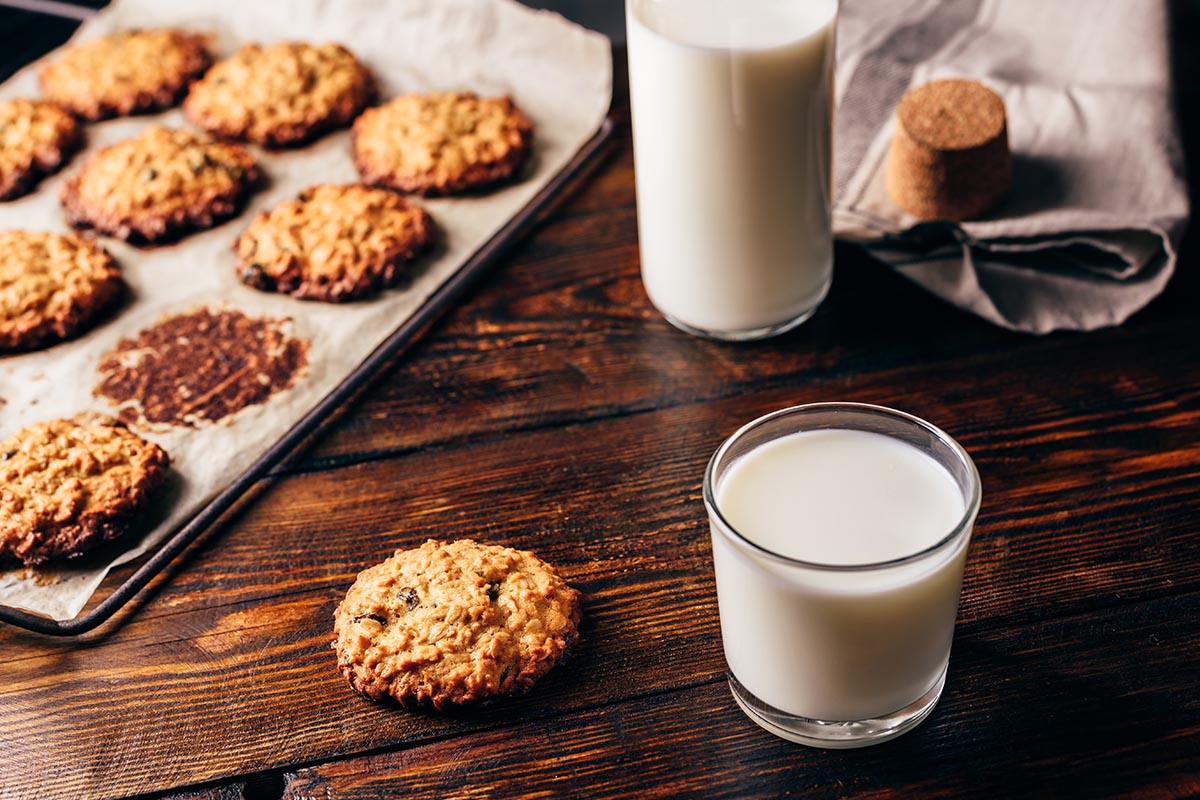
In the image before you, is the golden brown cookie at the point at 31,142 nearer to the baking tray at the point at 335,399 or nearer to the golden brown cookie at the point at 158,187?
the golden brown cookie at the point at 158,187

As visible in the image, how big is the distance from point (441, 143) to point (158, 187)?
1.10 ft

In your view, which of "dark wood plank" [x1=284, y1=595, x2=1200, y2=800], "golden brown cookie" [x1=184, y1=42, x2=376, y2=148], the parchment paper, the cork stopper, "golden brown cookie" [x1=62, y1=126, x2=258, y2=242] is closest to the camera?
"dark wood plank" [x1=284, y1=595, x2=1200, y2=800]

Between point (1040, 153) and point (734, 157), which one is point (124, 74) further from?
point (1040, 153)

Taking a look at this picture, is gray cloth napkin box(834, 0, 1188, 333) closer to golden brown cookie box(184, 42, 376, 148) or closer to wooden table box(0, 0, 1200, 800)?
wooden table box(0, 0, 1200, 800)

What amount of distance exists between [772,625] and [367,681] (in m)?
0.31

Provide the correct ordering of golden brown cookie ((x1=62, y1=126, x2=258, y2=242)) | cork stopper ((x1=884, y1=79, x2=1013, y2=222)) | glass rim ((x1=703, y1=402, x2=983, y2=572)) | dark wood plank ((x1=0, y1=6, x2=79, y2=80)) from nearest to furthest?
glass rim ((x1=703, y1=402, x2=983, y2=572))
cork stopper ((x1=884, y1=79, x2=1013, y2=222))
golden brown cookie ((x1=62, y1=126, x2=258, y2=242))
dark wood plank ((x1=0, y1=6, x2=79, y2=80))

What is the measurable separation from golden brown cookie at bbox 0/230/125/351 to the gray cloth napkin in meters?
0.81

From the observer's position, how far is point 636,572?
3.25ft

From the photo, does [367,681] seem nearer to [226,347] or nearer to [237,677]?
[237,677]

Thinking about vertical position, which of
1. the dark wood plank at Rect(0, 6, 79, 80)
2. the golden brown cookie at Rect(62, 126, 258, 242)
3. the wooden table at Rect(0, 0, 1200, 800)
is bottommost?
the wooden table at Rect(0, 0, 1200, 800)

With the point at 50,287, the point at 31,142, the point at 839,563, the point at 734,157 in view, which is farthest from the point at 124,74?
the point at 839,563

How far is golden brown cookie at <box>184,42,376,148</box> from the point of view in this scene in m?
1.53

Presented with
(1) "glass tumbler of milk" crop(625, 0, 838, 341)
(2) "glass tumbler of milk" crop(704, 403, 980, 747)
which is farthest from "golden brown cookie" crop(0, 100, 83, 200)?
(2) "glass tumbler of milk" crop(704, 403, 980, 747)

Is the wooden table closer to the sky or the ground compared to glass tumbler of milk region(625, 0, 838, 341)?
closer to the ground
